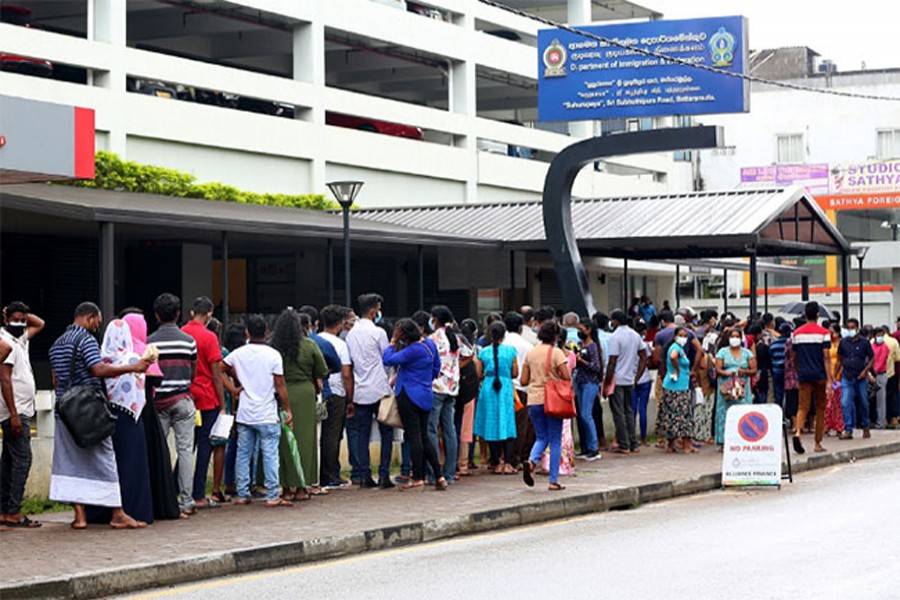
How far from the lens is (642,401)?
2208 centimetres

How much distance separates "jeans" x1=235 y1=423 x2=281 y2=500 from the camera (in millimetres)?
14492

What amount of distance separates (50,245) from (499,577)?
2198 cm

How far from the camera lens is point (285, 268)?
3650 cm

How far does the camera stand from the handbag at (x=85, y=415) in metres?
12.8

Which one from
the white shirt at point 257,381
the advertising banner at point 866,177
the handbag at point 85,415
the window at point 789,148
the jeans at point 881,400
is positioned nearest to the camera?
the handbag at point 85,415

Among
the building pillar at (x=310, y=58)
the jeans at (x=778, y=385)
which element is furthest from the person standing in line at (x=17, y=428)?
the building pillar at (x=310, y=58)

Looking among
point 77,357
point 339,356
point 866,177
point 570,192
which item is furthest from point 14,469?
point 866,177

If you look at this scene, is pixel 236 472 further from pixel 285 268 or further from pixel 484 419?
pixel 285 268

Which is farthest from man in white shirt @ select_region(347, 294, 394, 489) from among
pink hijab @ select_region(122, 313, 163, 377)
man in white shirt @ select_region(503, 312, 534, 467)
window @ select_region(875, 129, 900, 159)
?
window @ select_region(875, 129, 900, 159)

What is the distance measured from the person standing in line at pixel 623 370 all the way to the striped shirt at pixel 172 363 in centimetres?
780

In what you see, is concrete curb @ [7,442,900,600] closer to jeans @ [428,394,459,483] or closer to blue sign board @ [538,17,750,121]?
jeans @ [428,394,459,483]

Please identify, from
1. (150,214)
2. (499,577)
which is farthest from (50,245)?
(499,577)

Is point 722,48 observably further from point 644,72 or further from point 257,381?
point 257,381

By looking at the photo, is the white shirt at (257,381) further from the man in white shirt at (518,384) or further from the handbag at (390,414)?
the man in white shirt at (518,384)
